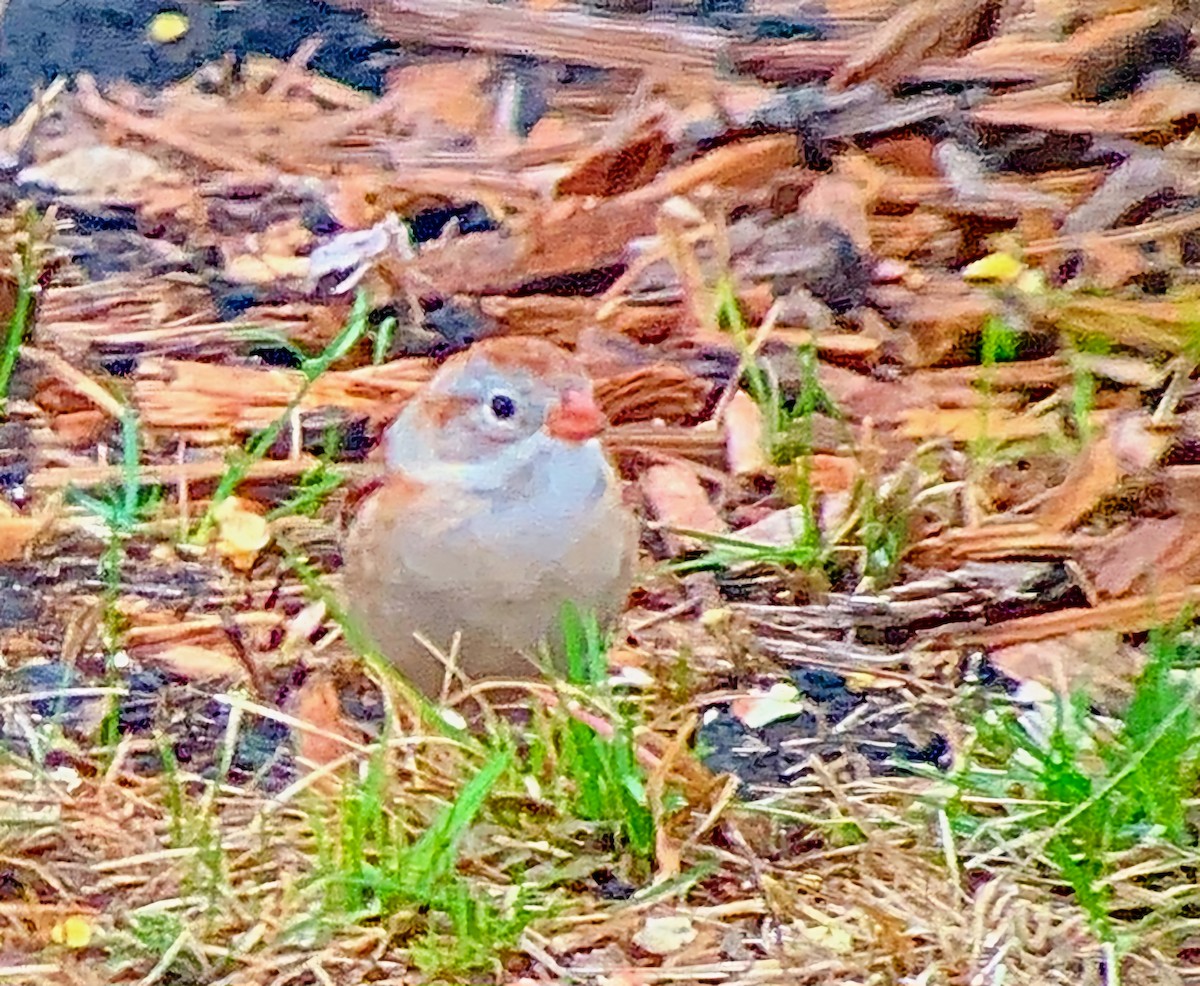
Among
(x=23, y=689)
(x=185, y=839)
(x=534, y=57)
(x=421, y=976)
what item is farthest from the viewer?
(x=534, y=57)

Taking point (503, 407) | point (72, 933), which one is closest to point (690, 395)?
point (503, 407)

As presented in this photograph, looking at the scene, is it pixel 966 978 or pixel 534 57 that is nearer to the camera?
pixel 966 978

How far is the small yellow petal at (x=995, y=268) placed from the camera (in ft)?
12.5

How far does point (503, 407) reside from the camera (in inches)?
106

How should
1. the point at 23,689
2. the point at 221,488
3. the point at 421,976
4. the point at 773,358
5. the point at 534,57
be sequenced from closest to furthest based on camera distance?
1. the point at 421,976
2. the point at 23,689
3. the point at 221,488
4. the point at 773,358
5. the point at 534,57

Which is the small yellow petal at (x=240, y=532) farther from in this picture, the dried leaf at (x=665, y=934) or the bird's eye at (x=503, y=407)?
the dried leaf at (x=665, y=934)

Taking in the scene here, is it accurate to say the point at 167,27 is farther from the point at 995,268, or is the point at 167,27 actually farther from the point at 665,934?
the point at 665,934

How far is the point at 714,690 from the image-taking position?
2809 millimetres

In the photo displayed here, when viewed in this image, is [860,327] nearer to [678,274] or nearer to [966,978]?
[678,274]

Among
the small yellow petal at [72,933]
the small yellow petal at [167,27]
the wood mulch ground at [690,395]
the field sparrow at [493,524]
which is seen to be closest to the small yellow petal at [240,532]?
the wood mulch ground at [690,395]

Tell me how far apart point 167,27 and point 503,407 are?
2379mm

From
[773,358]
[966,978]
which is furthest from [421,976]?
[773,358]

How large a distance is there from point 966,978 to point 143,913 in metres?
0.83

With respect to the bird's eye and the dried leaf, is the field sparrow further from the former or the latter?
the dried leaf
